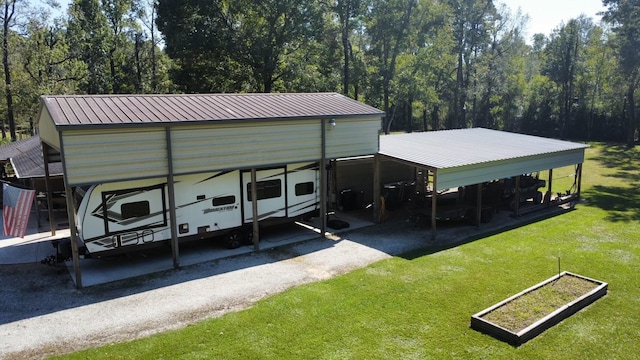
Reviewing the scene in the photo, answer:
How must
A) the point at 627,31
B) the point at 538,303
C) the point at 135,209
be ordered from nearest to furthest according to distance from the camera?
the point at 538,303, the point at 135,209, the point at 627,31

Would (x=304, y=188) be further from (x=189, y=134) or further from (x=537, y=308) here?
(x=537, y=308)

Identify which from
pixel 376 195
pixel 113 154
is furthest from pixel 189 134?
pixel 376 195

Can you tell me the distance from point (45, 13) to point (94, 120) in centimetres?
3093

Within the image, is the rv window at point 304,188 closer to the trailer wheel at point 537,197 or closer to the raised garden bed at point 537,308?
the raised garden bed at point 537,308

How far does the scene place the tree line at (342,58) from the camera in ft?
107

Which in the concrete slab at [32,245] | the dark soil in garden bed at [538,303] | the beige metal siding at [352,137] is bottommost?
the concrete slab at [32,245]

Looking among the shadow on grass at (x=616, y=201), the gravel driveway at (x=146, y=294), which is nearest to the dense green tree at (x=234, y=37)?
the gravel driveway at (x=146, y=294)

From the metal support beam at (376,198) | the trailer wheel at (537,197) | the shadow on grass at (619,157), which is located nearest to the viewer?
the metal support beam at (376,198)

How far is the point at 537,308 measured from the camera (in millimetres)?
10414

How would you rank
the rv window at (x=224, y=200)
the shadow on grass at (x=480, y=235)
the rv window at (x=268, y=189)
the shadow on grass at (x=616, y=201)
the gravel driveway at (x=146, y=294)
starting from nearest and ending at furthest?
1. the gravel driveway at (x=146, y=294)
2. the rv window at (x=224, y=200)
3. the shadow on grass at (x=480, y=235)
4. the rv window at (x=268, y=189)
5. the shadow on grass at (x=616, y=201)

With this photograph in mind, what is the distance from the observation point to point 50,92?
3378 centimetres

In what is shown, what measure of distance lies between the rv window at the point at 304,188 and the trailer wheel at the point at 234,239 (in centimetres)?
261

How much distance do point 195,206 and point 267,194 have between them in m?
2.56

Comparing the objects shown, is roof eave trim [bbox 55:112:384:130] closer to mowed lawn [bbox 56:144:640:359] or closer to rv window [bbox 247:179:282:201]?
rv window [bbox 247:179:282:201]
